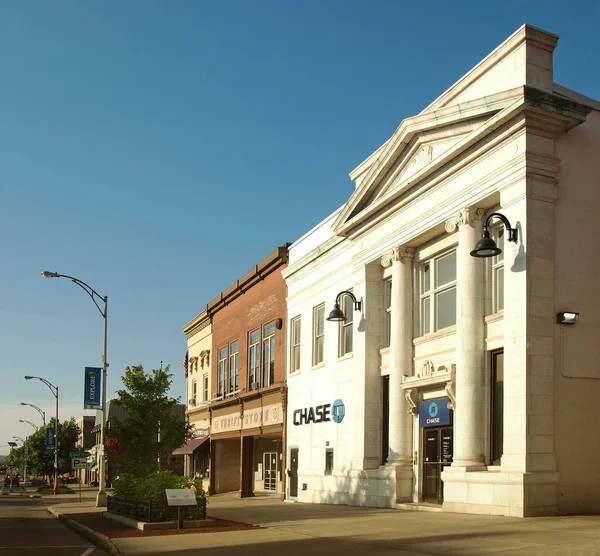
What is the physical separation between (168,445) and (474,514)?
13.2 meters

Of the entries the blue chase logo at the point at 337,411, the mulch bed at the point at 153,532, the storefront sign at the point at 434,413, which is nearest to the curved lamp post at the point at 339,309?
the blue chase logo at the point at 337,411

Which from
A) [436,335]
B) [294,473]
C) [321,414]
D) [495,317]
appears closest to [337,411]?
[321,414]

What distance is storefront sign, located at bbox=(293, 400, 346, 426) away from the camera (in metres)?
30.2

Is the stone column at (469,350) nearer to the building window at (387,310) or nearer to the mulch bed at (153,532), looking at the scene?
the mulch bed at (153,532)

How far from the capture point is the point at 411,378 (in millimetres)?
24922

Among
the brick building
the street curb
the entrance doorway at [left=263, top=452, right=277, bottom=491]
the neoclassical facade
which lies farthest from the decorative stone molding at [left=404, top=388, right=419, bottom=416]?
the entrance doorway at [left=263, top=452, right=277, bottom=491]

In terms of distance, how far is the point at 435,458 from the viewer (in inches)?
953

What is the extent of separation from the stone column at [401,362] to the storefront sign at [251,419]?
38.5ft

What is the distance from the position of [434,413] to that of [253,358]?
756 inches

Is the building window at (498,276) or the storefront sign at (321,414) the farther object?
the storefront sign at (321,414)

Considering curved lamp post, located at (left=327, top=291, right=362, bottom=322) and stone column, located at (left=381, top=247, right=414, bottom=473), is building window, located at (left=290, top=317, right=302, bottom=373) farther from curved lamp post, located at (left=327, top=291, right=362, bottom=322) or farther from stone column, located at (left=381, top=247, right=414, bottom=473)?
stone column, located at (left=381, top=247, right=414, bottom=473)

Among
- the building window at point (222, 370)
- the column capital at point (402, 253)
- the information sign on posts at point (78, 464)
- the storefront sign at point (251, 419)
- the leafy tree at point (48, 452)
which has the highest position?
the column capital at point (402, 253)

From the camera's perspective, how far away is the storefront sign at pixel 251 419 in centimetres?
3770

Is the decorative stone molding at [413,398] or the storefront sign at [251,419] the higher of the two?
the decorative stone molding at [413,398]
